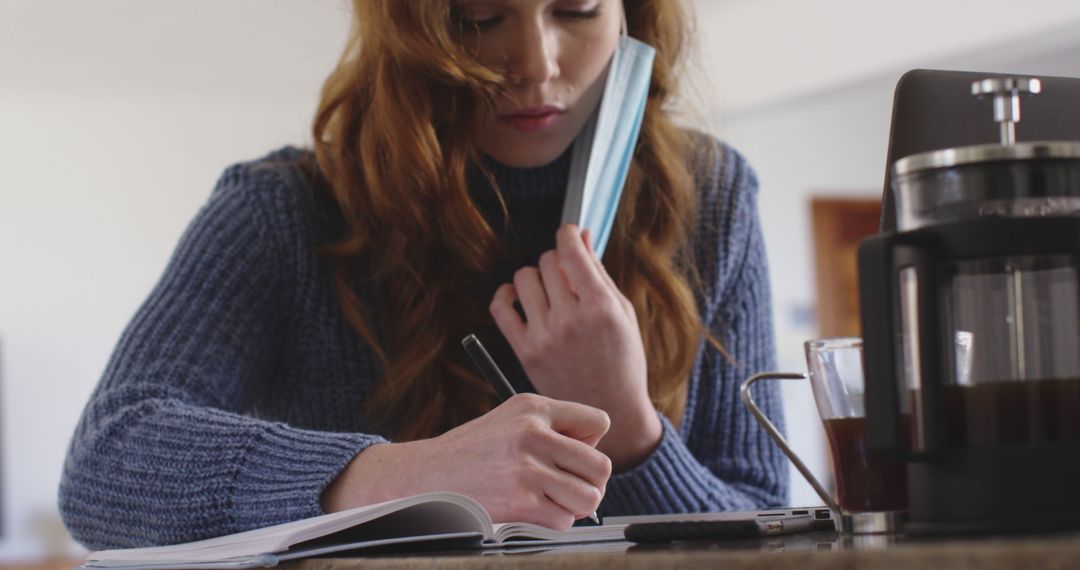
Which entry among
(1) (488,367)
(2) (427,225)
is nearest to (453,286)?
(2) (427,225)

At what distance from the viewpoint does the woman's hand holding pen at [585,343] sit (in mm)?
1132

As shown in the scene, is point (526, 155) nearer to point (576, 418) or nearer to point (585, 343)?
point (585, 343)

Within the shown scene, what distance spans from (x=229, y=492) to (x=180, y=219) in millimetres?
4996

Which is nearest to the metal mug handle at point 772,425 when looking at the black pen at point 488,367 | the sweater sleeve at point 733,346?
the black pen at point 488,367

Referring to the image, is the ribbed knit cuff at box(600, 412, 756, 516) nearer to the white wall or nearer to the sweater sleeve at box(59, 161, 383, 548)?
the sweater sleeve at box(59, 161, 383, 548)

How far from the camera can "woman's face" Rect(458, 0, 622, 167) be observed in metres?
1.20

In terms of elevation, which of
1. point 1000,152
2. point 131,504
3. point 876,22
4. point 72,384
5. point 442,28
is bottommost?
point 72,384

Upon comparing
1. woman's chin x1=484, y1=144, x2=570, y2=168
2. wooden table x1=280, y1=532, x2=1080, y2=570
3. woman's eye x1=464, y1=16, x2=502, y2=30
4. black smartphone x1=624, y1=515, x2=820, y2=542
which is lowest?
black smartphone x1=624, y1=515, x2=820, y2=542

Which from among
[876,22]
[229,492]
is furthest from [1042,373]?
[876,22]

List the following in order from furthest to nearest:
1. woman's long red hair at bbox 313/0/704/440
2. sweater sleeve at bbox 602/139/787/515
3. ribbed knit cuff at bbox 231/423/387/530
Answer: sweater sleeve at bbox 602/139/787/515
woman's long red hair at bbox 313/0/704/440
ribbed knit cuff at bbox 231/423/387/530

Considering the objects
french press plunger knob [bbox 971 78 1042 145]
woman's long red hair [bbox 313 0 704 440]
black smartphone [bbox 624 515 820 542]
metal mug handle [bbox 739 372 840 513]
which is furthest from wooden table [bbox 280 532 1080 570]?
woman's long red hair [bbox 313 0 704 440]

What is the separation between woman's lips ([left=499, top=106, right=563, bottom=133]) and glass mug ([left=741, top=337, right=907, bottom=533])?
0.56 m

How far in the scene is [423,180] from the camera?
125 centimetres

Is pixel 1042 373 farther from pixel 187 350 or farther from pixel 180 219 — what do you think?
pixel 180 219
